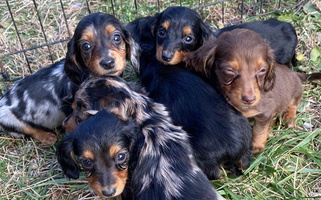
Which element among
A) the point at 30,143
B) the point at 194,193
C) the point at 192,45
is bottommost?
the point at 30,143

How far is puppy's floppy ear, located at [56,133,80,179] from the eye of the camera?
10.9 feet

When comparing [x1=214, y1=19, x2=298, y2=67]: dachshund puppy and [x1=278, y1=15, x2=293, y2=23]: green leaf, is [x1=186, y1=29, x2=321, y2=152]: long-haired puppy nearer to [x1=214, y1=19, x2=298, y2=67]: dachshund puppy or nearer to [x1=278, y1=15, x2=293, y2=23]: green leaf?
[x1=214, y1=19, x2=298, y2=67]: dachshund puppy

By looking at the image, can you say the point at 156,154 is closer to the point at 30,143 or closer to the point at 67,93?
the point at 67,93

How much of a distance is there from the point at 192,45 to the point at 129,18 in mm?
2063

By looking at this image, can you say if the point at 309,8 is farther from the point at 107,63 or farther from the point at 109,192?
the point at 109,192

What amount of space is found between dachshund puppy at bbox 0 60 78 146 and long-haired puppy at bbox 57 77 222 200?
1.24 metres

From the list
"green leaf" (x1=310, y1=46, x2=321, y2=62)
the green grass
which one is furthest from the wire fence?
"green leaf" (x1=310, y1=46, x2=321, y2=62)

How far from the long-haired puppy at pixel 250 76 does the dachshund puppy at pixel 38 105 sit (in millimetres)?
1543

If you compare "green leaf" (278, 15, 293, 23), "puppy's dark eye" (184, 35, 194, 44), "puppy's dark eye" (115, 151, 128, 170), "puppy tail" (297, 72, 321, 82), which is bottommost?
"puppy tail" (297, 72, 321, 82)

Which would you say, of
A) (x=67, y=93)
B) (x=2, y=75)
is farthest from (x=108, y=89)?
(x=2, y=75)

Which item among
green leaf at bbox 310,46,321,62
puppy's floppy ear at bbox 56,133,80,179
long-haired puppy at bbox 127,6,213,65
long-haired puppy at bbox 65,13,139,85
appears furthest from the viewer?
green leaf at bbox 310,46,321,62

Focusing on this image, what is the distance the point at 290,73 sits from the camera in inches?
180

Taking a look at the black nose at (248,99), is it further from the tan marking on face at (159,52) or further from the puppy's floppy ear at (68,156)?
the puppy's floppy ear at (68,156)

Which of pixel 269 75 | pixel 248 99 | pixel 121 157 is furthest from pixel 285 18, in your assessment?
pixel 121 157
